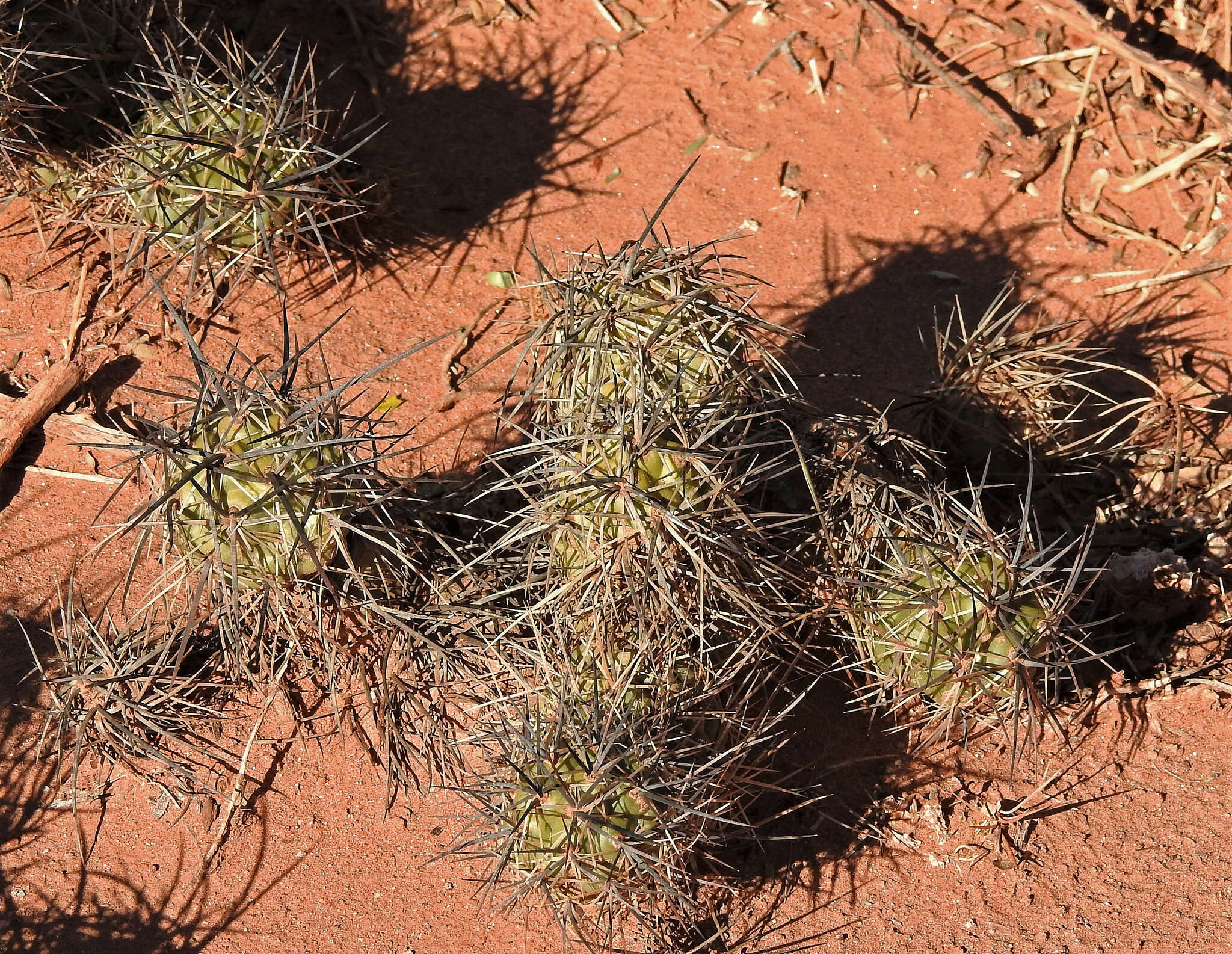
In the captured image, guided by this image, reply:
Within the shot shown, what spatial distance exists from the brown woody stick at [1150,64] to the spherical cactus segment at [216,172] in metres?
2.95

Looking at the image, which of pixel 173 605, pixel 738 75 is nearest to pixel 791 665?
pixel 173 605

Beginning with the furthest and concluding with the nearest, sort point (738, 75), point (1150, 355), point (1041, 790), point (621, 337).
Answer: point (738, 75) < point (1150, 355) < point (1041, 790) < point (621, 337)

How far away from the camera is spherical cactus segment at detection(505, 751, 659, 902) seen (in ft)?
6.60

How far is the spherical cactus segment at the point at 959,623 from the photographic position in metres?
2.30

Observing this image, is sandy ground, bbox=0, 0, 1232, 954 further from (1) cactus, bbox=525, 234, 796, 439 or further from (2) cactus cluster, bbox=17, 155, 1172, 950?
(1) cactus, bbox=525, 234, 796, 439

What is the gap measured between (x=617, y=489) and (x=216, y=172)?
1.60 m

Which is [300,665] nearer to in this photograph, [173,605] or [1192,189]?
[173,605]

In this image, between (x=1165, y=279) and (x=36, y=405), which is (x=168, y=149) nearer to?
(x=36, y=405)

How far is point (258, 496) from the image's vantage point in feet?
7.14

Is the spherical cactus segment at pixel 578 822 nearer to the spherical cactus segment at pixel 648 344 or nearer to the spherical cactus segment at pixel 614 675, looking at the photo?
the spherical cactus segment at pixel 614 675

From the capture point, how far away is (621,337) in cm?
233

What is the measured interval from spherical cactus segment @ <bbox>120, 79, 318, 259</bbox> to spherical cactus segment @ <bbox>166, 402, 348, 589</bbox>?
883 millimetres

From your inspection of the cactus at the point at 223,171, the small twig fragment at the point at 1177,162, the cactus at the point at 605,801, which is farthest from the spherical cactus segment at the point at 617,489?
the small twig fragment at the point at 1177,162

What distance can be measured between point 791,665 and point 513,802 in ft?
2.34
